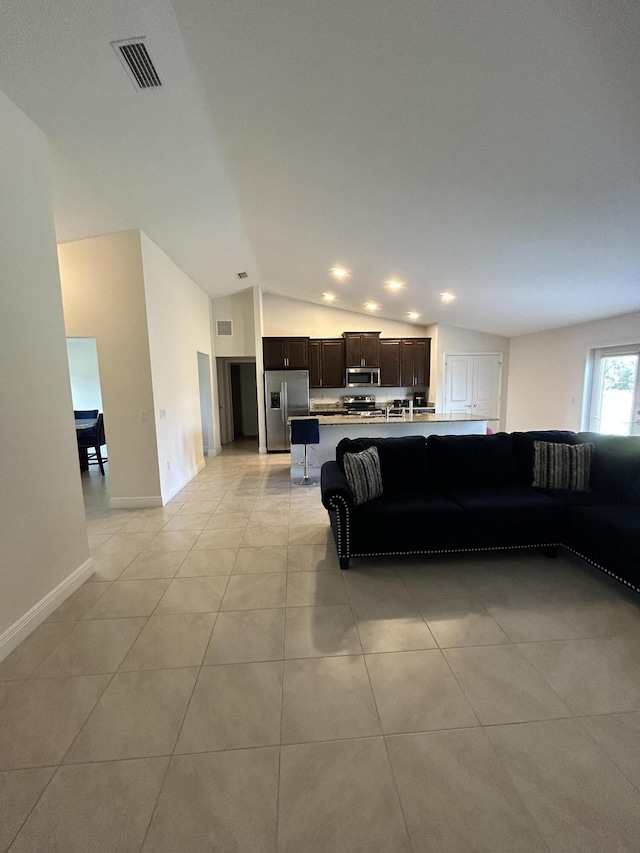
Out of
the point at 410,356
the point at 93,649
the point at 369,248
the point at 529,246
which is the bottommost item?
the point at 93,649

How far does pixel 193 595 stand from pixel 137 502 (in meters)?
2.16

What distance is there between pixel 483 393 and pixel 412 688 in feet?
23.3

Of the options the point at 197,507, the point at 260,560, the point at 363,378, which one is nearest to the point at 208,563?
the point at 260,560

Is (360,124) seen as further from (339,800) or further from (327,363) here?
(327,363)

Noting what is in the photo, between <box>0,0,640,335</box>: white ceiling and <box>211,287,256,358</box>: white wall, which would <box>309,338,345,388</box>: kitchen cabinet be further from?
<box>0,0,640,335</box>: white ceiling

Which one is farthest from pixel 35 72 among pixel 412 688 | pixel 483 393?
pixel 483 393

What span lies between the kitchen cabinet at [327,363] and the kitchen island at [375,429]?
2535 mm

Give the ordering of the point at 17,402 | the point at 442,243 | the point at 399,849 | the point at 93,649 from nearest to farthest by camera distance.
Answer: the point at 399,849, the point at 93,649, the point at 17,402, the point at 442,243

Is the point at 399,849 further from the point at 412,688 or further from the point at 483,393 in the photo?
the point at 483,393

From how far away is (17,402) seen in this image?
2016 mm

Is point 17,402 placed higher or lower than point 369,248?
lower

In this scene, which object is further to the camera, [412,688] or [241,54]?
[241,54]

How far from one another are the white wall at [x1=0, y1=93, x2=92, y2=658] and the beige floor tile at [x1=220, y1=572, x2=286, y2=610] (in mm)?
1111

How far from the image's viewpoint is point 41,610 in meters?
2.12
